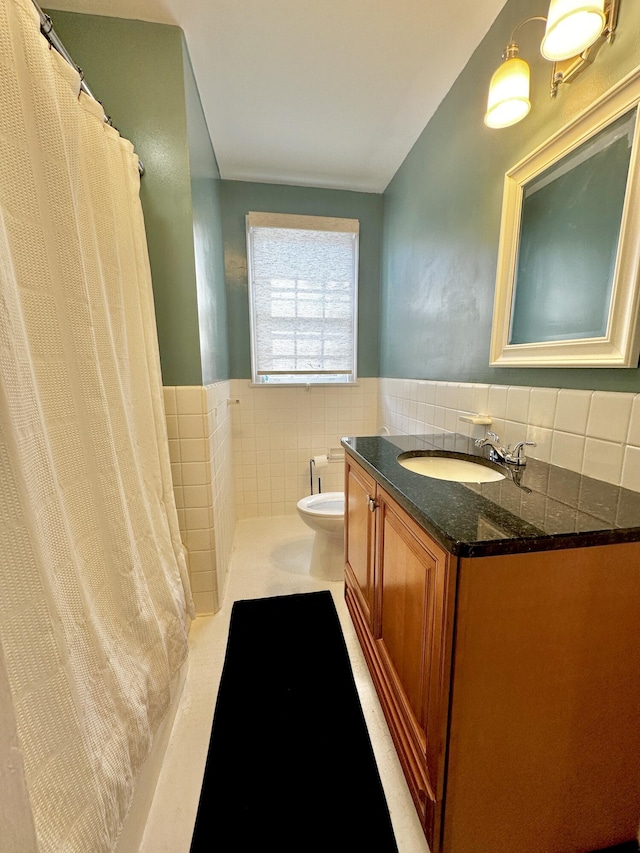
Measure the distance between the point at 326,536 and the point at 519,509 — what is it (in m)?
1.30

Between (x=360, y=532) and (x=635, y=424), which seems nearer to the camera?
(x=635, y=424)

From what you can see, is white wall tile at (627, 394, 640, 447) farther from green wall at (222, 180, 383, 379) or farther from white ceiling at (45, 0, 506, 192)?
green wall at (222, 180, 383, 379)

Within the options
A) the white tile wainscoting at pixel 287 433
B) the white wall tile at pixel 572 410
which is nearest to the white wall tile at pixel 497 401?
the white wall tile at pixel 572 410

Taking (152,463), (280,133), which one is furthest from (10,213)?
(280,133)

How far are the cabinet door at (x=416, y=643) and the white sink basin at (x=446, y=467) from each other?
28 cm

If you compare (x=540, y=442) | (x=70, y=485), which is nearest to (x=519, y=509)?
(x=540, y=442)

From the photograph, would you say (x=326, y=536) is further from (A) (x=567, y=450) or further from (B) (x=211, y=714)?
(A) (x=567, y=450)

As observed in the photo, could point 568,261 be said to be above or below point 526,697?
above

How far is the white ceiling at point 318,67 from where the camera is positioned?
3.99ft

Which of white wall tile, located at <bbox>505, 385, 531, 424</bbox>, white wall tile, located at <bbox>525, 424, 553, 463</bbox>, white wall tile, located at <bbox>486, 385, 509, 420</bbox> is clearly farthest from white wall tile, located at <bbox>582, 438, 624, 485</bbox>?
white wall tile, located at <bbox>486, 385, 509, 420</bbox>

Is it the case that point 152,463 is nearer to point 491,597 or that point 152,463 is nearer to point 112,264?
point 112,264

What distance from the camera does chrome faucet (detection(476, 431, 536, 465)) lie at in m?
1.09

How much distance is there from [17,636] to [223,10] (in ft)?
6.68

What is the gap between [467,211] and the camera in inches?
57.4
